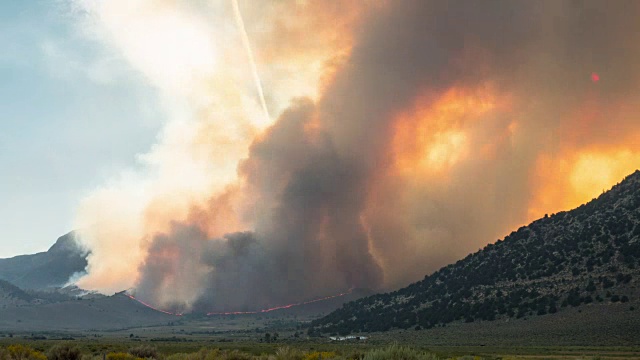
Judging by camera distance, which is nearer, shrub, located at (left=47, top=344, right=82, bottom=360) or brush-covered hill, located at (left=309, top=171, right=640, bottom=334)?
shrub, located at (left=47, top=344, right=82, bottom=360)

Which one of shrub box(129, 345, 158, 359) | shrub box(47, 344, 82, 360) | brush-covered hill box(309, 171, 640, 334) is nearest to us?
shrub box(47, 344, 82, 360)

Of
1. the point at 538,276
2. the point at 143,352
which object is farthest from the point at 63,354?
the point at 538,276

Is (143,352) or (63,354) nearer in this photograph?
(63,354)

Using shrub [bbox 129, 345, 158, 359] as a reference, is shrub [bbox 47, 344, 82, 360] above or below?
above

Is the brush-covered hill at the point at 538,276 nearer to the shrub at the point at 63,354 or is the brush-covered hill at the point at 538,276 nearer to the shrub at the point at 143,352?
the shrub at the point at 143,352

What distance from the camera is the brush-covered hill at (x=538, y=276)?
362ft

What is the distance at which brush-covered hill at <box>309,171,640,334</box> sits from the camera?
110 meters

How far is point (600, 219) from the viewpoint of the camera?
13625cm

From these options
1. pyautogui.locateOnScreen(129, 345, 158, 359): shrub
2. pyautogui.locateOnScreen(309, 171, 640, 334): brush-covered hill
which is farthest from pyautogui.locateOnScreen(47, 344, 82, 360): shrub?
pyautogui.locateOnScreen(309, 171, 640, 334): brush-covered hill

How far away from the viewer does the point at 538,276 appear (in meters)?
129

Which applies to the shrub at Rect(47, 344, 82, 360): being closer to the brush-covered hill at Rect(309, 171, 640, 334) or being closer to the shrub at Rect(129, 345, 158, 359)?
the shrub at Rect(129, 345, 158, 359)

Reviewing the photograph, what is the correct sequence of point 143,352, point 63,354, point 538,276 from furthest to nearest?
1. point 538,276
2. point 143,352
3. point 63,354

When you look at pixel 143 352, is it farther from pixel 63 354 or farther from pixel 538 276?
pixel 538 276

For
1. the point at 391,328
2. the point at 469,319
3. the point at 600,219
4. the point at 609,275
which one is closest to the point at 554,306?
the point at 609,275
